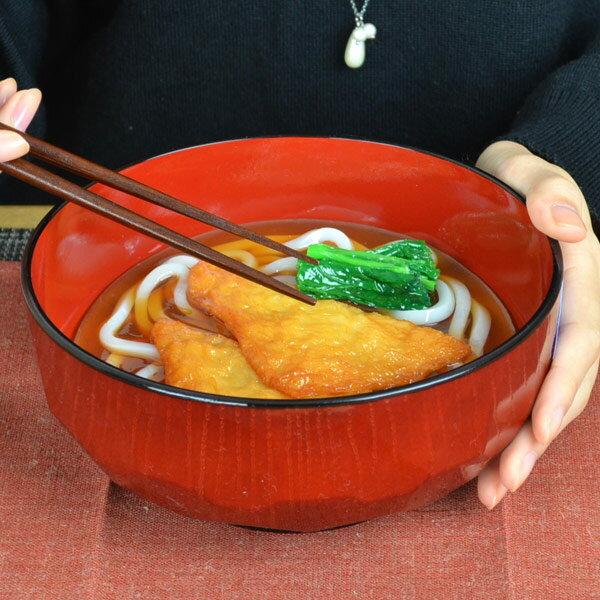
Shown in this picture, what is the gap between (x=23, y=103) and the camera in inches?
34.7

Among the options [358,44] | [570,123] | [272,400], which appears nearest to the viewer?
[272,400]

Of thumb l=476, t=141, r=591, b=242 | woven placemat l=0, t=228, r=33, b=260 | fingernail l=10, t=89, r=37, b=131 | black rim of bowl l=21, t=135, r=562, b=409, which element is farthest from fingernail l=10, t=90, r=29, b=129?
thumb l=476, t=141, r=591, b=242

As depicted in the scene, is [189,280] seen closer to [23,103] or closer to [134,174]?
[134,174]

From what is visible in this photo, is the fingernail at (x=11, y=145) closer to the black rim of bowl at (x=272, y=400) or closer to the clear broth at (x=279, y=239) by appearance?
the black rim of bowl at (x=272, y=400)

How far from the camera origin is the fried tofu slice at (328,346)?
721 millimetres

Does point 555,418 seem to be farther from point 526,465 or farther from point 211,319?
point 211,319

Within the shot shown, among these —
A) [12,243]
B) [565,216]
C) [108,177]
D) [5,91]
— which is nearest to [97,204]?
[108,177]

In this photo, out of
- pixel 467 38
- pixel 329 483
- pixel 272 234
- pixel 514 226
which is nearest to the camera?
pixel 329 483

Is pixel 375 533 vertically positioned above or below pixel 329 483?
below

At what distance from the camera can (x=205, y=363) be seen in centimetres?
76

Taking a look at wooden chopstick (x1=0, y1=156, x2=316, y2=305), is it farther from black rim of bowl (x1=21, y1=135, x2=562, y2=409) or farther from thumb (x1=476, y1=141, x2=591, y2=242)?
thumb (x1=476, y1=141, x2=591, y2=242)

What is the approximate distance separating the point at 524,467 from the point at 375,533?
0.52ft

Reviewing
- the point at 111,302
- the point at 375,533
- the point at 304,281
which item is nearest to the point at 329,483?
the point at 375,533

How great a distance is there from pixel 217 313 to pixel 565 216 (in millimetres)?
388
